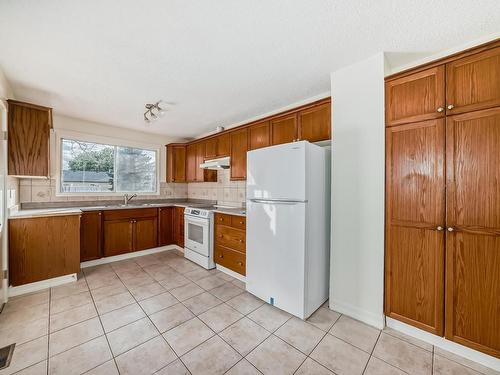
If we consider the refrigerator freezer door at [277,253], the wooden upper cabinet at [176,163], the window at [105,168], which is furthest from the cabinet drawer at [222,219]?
the window at [105,168]

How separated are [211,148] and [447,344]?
3.70 m

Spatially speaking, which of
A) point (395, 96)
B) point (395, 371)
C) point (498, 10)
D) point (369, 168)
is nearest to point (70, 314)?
point (395, 371)

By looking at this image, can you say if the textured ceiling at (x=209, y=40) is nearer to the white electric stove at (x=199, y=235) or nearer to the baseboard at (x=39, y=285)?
the white electric stove at (x=199, y=235)

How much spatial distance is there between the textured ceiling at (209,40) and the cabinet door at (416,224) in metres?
0.71

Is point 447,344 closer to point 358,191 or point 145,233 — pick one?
point 358,191

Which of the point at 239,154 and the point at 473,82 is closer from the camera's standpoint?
the point at 473,82

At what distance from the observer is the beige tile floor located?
1440 millimetres

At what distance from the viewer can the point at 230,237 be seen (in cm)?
290

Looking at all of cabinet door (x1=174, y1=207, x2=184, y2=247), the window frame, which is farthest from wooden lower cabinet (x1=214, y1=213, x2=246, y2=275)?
the window frame

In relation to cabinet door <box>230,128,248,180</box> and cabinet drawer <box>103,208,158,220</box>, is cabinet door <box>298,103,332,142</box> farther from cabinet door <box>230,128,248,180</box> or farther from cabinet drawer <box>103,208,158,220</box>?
cabinet drawer <box>103,208,158,220</box>

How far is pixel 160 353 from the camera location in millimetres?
1547

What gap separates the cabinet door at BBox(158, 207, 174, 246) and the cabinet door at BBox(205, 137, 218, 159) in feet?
4.28

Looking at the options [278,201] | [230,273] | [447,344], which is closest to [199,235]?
[230,273]

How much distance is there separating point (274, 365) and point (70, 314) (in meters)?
1.96
